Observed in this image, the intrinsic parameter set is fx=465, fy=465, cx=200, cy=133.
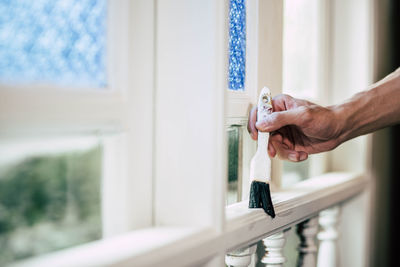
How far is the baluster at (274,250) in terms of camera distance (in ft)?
3.99

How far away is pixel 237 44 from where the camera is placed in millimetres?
1196

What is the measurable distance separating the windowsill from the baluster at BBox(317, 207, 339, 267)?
31 centimetres

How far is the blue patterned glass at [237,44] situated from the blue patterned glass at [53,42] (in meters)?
0.42

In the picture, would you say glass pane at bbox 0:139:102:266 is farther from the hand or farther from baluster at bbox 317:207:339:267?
baluster at bbox 317:207:339:267

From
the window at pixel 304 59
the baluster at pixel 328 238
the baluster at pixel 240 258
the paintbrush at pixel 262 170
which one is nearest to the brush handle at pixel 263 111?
the paintbrush at pixel 262 170

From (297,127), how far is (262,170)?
0.80 ft

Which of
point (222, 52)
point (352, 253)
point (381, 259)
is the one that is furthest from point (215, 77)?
point (381, 259)

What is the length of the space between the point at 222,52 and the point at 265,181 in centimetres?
32

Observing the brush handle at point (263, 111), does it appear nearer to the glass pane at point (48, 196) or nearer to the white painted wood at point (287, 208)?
the white painted wood at point (287, 208)

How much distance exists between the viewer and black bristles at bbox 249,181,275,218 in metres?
1.04

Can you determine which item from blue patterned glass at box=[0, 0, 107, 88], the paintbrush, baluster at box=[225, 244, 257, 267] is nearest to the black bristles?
the paintbrush

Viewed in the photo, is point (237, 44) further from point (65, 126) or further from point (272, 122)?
point (65, 126)

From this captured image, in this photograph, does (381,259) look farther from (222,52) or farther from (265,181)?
(222,52)

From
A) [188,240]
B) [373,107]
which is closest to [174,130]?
[188,240]
